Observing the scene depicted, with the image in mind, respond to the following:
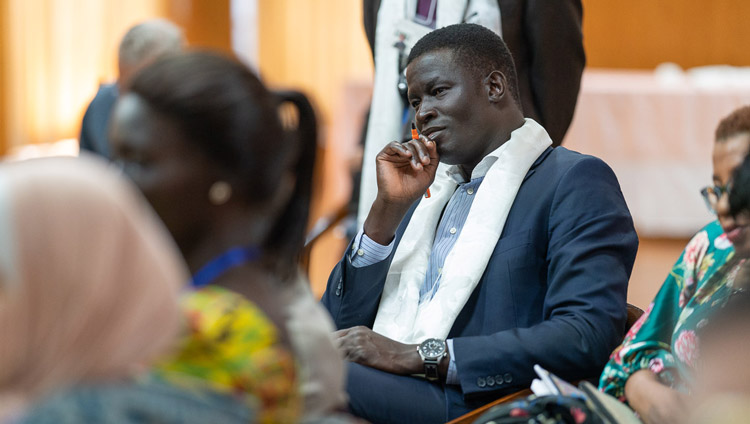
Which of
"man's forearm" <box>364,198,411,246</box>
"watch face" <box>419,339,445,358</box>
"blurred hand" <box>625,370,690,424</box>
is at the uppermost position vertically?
"man's forearm" <box>364,198,411,246</box>

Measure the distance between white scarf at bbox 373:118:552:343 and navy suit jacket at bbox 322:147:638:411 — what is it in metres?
0.03

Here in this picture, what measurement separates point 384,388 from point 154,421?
1.21m

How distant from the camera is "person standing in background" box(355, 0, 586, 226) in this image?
3.14 m

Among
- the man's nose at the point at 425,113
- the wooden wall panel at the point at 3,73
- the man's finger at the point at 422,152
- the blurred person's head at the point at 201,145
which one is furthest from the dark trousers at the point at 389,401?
the wooden wall panel at the point at 3,73

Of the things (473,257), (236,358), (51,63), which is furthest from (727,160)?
(51,63)

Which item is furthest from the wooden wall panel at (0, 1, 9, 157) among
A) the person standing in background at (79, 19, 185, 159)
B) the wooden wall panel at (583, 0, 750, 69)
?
the wooden wall panel at (583, 0, 750, 69)

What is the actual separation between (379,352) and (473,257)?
336 millimetres

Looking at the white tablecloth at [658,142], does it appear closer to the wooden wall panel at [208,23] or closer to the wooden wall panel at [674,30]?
the wooden wall panel at [674,30]

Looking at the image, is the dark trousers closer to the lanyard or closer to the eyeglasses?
the eyeglasses

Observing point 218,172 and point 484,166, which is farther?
point 484,166

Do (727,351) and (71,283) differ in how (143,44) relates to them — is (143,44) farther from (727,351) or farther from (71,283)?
(71,283)

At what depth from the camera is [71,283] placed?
1004mm

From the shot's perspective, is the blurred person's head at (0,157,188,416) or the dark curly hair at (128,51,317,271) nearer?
the blurred person's head at (0,157,188,416)

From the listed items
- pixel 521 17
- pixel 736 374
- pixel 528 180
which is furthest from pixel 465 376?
pixel 521 17
